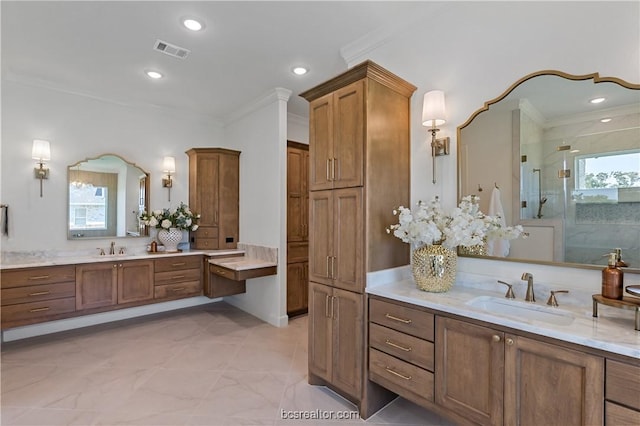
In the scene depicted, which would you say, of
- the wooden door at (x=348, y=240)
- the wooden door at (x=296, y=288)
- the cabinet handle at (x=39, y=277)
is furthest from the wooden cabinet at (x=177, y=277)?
the wooden door at (x=348, y=240)

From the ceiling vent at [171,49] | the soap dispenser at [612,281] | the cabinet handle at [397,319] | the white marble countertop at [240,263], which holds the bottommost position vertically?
the cabinet handle at [397,319]

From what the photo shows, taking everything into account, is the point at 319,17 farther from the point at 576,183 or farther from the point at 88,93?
the point at 88,93

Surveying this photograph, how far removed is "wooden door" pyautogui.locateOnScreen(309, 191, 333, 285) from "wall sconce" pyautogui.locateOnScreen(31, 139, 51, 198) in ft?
10.9

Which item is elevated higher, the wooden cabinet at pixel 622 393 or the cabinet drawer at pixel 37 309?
the wooden cabinet at pixel 622 393

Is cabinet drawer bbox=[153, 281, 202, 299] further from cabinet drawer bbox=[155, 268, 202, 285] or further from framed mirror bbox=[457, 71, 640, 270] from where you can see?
framed mirror bbox=[457, 71, 640, 270]

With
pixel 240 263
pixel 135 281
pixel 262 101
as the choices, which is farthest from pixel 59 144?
pixel 240 263

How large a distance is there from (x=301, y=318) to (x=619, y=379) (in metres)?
3.43

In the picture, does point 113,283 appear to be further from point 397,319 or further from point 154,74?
point 397,319

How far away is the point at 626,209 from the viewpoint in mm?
1600

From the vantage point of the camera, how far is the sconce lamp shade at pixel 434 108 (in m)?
2.17

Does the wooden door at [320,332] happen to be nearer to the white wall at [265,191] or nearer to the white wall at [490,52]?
the white wall at [490,52]

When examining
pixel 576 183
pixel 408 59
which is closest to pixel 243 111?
pixel 408 59

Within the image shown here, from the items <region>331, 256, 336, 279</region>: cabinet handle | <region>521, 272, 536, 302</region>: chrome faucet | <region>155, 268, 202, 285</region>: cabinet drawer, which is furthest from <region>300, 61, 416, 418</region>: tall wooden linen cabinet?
<region>155, 268, 202, 285</region>: cabinet drawer

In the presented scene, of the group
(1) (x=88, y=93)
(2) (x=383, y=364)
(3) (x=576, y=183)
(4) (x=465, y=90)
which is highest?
(1) (x=88, y=93)
